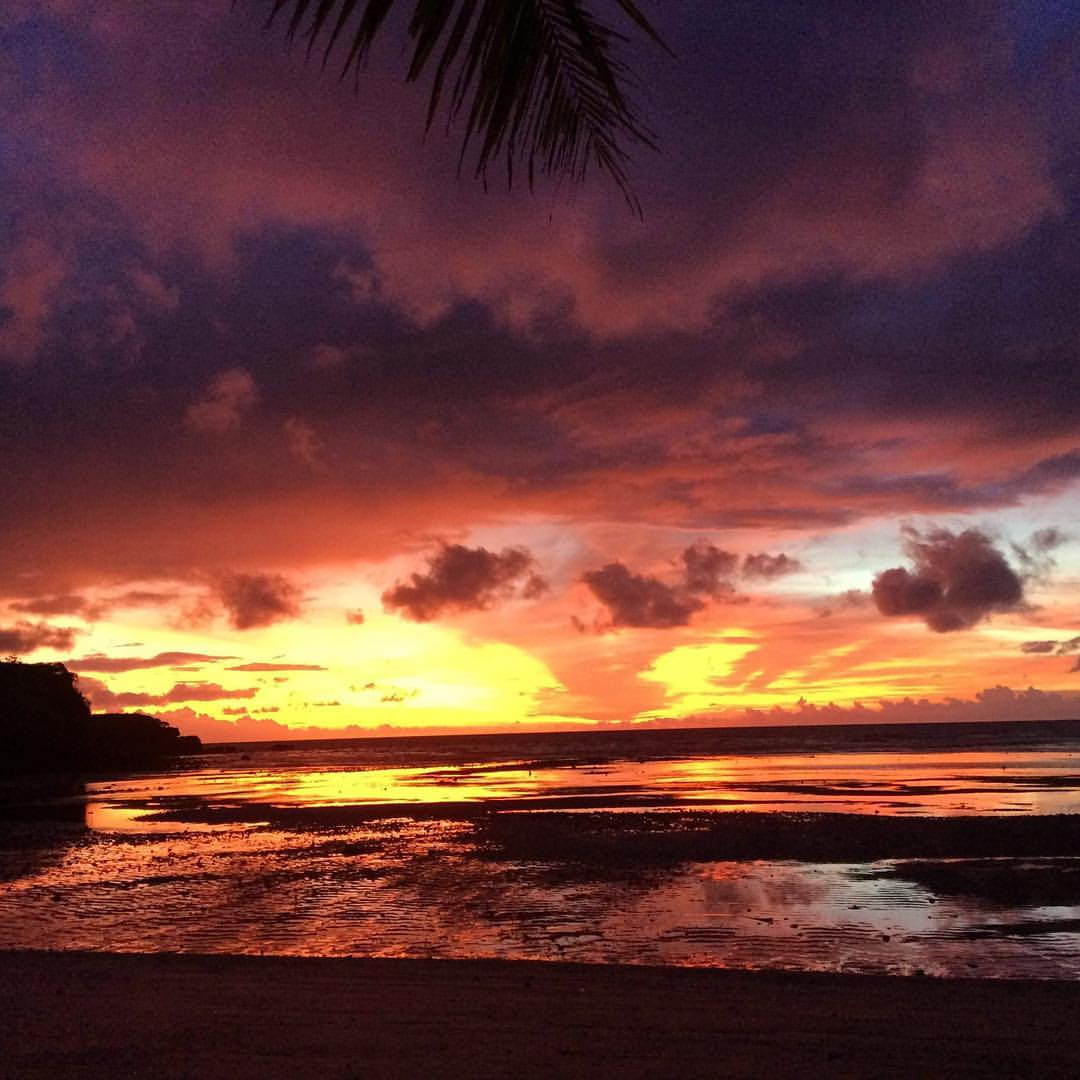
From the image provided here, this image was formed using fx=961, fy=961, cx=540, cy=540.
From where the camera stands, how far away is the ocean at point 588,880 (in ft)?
47.5

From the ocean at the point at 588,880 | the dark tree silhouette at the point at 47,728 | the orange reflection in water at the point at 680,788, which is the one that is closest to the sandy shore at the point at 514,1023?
the ocean at the point at 588,880

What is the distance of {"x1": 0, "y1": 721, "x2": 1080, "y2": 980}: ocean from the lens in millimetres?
14488

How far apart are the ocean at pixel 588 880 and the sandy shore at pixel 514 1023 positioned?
1940mm

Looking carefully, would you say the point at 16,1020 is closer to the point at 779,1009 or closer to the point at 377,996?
the point at 377,996

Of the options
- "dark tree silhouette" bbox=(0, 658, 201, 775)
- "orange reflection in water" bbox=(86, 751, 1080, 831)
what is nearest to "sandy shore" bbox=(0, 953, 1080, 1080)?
"orange reflection in water" bbox=(86, 751, 1080, 831)

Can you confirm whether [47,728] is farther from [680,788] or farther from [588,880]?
[588,880]

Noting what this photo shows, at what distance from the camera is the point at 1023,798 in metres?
39.3

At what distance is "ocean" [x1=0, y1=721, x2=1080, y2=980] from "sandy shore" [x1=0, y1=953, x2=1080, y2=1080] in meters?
1.94

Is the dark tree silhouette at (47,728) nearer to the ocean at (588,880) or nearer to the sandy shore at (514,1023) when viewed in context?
the ocean at (588,880)

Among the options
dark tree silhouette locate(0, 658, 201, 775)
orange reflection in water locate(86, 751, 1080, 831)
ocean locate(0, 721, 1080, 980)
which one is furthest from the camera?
dark tree silhouette locate(0, 658, 201, 775)

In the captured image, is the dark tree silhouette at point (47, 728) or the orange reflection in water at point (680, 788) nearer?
the orange reflection in water at point (680, 788)

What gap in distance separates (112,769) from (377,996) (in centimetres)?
9612

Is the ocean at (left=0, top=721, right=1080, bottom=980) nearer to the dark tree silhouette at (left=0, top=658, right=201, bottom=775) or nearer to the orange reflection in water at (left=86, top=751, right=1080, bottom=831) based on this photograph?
the orange reflection in water at (left=86, top=751, right=1080, bottom=831)

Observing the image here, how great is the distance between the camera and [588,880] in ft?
68.2
